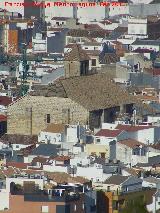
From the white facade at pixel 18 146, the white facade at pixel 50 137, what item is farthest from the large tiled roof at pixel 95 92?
the white facade at pixel 18 146

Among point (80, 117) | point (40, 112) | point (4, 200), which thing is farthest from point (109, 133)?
point (4, 200)

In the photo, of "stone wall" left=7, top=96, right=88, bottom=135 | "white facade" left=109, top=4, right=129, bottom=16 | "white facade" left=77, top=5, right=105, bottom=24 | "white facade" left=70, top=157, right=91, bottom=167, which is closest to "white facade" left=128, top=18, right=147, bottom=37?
"white facade" left=77, top=5, right=105, bottom=24

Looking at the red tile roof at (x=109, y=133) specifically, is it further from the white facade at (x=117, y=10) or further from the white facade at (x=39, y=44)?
the white facade at (x=117, y=10)

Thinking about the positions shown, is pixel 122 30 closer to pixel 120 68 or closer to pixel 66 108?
pixel 120 68

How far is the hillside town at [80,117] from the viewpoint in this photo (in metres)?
40.6

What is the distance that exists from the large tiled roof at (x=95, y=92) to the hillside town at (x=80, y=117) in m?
0.04

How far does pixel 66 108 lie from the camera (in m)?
56.4

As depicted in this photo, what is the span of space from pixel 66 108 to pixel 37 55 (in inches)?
880

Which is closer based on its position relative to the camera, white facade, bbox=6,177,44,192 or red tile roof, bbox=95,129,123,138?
white facade, bbox=6,177,44,192

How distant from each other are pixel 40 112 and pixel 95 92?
2.18 m

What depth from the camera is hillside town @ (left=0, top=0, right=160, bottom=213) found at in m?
40.6

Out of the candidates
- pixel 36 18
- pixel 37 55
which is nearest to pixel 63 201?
pixel 37 55

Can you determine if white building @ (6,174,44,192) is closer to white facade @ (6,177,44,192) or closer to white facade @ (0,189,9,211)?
white facade @ (6,177,44,192)

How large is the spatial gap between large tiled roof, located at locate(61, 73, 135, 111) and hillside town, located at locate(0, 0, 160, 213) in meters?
0.04
